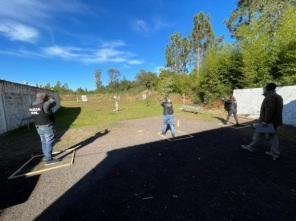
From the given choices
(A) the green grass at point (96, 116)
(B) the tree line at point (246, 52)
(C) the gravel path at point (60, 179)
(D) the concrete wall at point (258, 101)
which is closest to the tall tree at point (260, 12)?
(B) the tree line at point (246, 52)

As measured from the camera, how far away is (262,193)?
307 centimetres

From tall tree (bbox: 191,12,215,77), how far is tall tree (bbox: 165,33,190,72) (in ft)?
11.2

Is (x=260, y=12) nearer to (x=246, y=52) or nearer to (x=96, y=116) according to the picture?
(x=246, y=52)

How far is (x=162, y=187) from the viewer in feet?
11.0

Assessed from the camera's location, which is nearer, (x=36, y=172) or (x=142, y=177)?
(x=142, y=177)

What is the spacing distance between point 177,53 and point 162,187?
103ft

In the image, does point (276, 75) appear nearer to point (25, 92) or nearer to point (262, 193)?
point (262, 193)

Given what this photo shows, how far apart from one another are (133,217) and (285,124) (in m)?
9.17

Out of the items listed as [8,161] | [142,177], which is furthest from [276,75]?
[8,161]

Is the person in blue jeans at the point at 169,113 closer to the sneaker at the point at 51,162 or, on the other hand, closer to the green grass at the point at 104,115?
the sneaker at the point at 51,162

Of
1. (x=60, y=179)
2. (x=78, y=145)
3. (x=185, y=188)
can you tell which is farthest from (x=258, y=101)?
(x=60, y=179)

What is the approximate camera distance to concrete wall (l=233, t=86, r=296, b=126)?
27.5 feet

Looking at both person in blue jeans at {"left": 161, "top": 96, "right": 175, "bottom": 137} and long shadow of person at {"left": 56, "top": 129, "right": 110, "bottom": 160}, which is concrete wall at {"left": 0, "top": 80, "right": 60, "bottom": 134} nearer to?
long shadow of person at {"left": 56, "top": 129, "right": 110, "bottom": 160}

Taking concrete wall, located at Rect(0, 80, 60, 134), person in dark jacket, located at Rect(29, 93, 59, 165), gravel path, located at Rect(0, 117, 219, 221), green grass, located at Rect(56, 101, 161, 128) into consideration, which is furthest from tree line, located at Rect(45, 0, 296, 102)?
concrete wall, located at Rect(0, 80, 60, 134)
